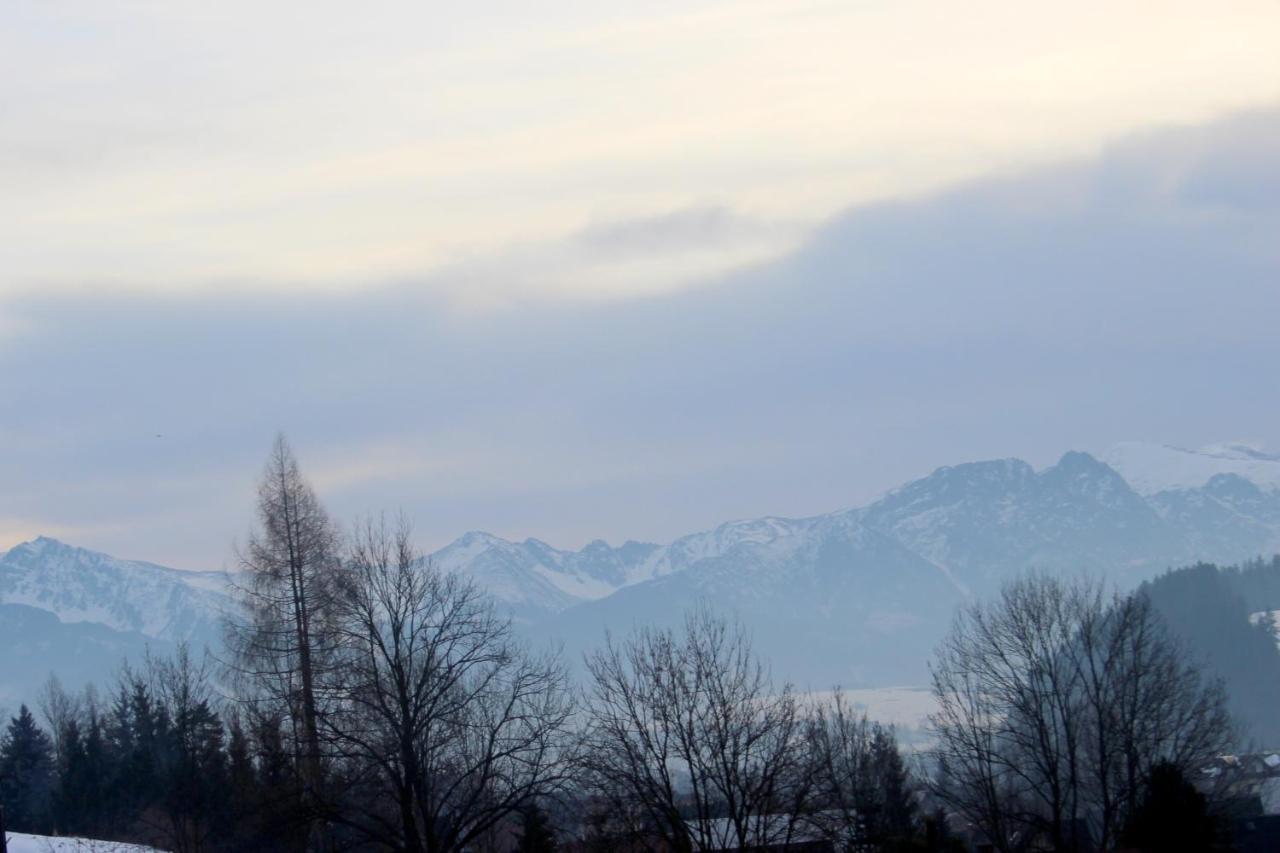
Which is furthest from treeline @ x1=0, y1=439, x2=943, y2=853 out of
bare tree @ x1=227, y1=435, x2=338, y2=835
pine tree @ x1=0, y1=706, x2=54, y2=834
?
pine tree @ x1=0, y1=706, x2=54, y2=834

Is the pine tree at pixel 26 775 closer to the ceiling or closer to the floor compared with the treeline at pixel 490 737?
closer to the ceiling

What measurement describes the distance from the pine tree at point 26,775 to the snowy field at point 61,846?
35.4 m

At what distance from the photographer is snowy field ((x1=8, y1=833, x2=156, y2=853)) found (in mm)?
40656

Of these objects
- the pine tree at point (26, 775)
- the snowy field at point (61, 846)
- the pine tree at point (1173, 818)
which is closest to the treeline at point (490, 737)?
the pine tree at point (1173, 818)

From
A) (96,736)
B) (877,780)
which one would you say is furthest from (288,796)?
(96,736)

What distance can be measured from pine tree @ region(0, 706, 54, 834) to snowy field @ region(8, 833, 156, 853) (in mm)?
35415

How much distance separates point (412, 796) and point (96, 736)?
58427mm

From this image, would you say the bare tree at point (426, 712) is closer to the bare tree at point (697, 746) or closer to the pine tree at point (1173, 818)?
the bare tree at point (697, 746)

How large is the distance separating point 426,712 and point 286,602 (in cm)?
827

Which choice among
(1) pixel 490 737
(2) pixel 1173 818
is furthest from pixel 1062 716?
(1) pixel 490 737

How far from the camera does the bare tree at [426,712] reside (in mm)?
36969

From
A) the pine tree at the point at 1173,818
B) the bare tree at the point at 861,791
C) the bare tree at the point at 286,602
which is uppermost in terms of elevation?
the bare tree at the point at 286,602

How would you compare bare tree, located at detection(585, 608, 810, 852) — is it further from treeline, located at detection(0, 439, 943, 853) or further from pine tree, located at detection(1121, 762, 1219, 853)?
pine tree, located at detection(1121, 762, 1219, 853)

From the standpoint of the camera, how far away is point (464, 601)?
132 ft
